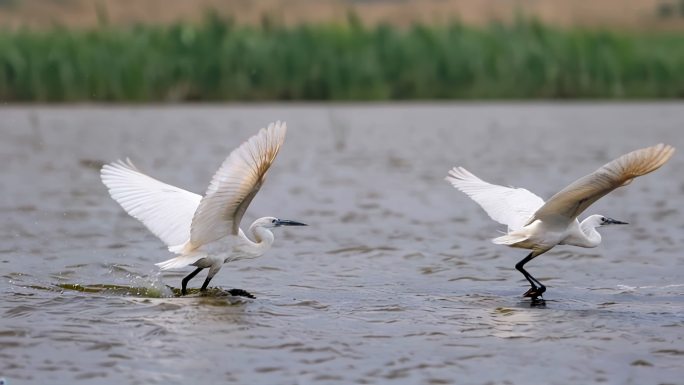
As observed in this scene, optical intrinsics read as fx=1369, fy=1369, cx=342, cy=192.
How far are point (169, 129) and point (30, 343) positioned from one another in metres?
15.5

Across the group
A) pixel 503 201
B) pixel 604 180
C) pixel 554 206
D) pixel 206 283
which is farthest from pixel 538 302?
pixel 206 283

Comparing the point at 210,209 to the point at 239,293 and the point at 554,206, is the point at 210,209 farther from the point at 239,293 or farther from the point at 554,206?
the point at 554,206

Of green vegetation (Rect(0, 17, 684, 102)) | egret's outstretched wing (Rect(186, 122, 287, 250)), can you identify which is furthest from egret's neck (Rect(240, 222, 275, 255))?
green vegetation (Rect(0, 17, 684, 102))

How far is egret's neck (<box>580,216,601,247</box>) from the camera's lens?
9141 millimetres

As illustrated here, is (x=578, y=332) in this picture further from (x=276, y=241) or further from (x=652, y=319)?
(x=276, y=241)

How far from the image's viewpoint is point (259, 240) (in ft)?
29.2

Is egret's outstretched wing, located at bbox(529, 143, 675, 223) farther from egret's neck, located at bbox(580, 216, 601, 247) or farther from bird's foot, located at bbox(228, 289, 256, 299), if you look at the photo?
bird's foot, located at bbox(228, 289, 256, 299)

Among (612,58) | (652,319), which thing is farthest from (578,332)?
(612,58)

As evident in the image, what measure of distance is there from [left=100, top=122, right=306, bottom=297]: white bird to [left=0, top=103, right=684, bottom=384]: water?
0.31m

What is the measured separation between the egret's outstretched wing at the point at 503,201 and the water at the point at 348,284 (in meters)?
0.50

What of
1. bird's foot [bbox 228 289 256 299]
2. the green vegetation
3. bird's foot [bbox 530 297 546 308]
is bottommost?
bird's foot [bbox 530 297 546 308]

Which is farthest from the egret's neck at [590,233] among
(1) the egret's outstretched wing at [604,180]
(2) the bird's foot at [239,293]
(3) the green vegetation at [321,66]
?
(3) the green vegetation at [321,66]

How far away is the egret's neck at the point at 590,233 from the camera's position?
9.14 m

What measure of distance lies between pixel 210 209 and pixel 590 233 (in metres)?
2.65
